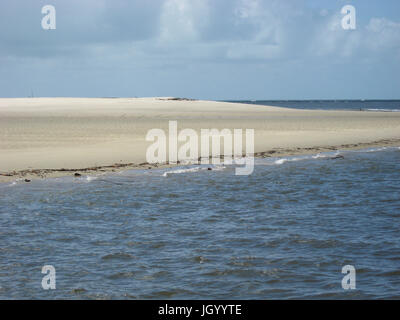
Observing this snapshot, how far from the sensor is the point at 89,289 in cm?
646

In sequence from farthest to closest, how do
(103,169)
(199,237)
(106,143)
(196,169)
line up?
(106,143), (196,169), (103,169), (199,237)

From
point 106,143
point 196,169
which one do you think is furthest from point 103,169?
point 106,143

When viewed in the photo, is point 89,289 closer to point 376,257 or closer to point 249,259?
point 249,259

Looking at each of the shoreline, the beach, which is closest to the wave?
the shoreline

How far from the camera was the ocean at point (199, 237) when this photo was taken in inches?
260

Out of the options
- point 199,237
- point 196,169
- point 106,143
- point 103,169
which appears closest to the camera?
point 199,237

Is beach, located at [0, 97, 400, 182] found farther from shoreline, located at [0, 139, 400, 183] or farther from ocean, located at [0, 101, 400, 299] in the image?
ocean, located at [0, 101, 400, 299]

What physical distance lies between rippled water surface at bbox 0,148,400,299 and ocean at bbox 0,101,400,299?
19mm

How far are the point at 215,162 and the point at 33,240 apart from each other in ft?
31.5

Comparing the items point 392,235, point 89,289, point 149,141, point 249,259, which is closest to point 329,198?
point 392,235

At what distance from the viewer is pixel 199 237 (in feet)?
28.3

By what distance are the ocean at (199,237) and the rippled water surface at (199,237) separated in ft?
0.06

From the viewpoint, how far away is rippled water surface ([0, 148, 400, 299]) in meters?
6.62

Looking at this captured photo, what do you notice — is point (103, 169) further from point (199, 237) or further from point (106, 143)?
point (199, 237)
